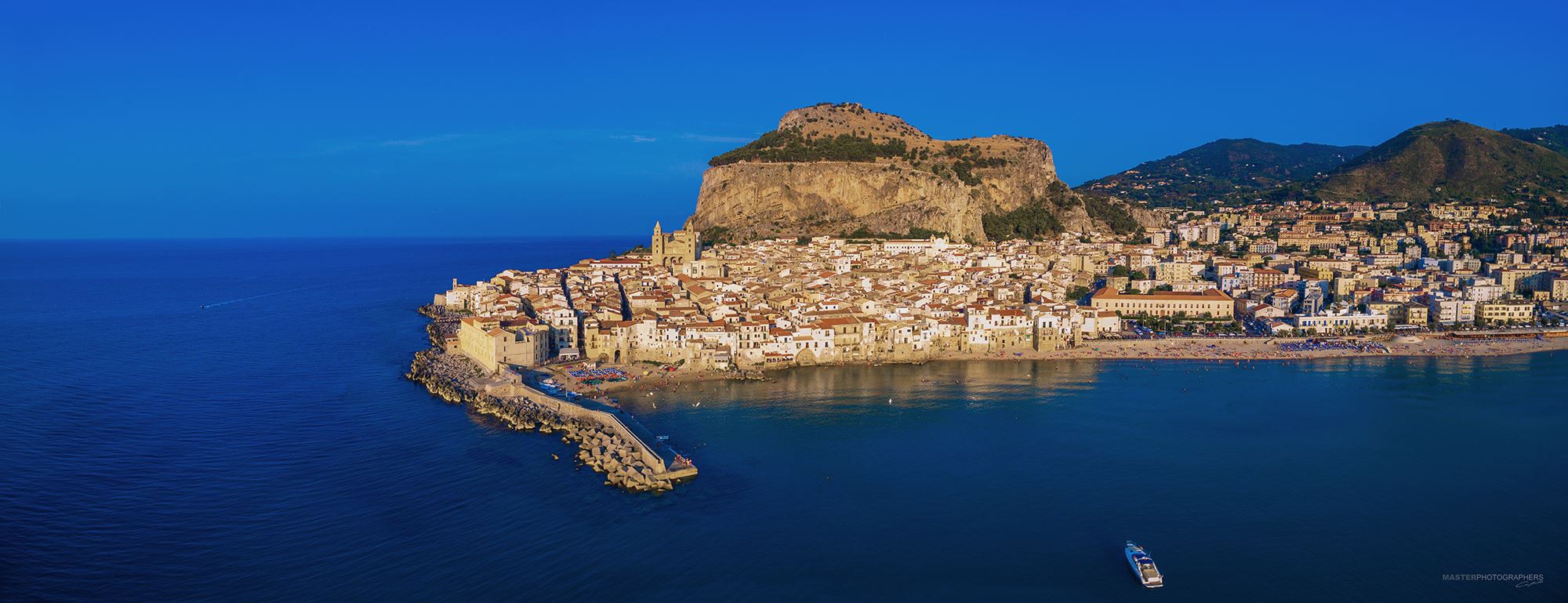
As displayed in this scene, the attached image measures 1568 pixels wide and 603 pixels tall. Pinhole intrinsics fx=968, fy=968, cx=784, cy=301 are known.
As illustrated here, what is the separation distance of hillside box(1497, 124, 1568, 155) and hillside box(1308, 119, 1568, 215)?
1501cm

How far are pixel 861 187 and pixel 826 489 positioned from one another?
39.4 meters

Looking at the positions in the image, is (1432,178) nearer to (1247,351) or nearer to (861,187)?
(861,187)

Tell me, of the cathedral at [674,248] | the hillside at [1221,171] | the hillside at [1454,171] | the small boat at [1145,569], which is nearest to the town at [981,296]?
the cathedral at [674,248]

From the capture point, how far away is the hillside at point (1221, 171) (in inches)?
3797

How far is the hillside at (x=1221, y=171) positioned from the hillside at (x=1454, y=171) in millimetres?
13502

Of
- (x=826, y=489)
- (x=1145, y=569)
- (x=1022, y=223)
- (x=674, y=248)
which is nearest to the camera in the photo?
(x=1145, y=569)

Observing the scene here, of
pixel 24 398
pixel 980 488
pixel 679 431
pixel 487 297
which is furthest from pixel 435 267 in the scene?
pixel 980 488

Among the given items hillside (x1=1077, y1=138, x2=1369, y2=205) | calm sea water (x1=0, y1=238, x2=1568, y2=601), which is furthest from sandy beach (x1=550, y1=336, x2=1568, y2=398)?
hillside (x1=1077, y1=138, x2=1369, y2=205)

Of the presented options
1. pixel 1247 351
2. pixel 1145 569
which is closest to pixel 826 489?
pixel 1145 569

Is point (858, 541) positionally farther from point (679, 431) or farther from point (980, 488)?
point (679, 431)

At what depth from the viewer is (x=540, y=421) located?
20.2 m

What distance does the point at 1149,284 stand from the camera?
4044cm

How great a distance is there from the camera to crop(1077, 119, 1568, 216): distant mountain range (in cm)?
6981

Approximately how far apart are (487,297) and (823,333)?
14.3 meters
